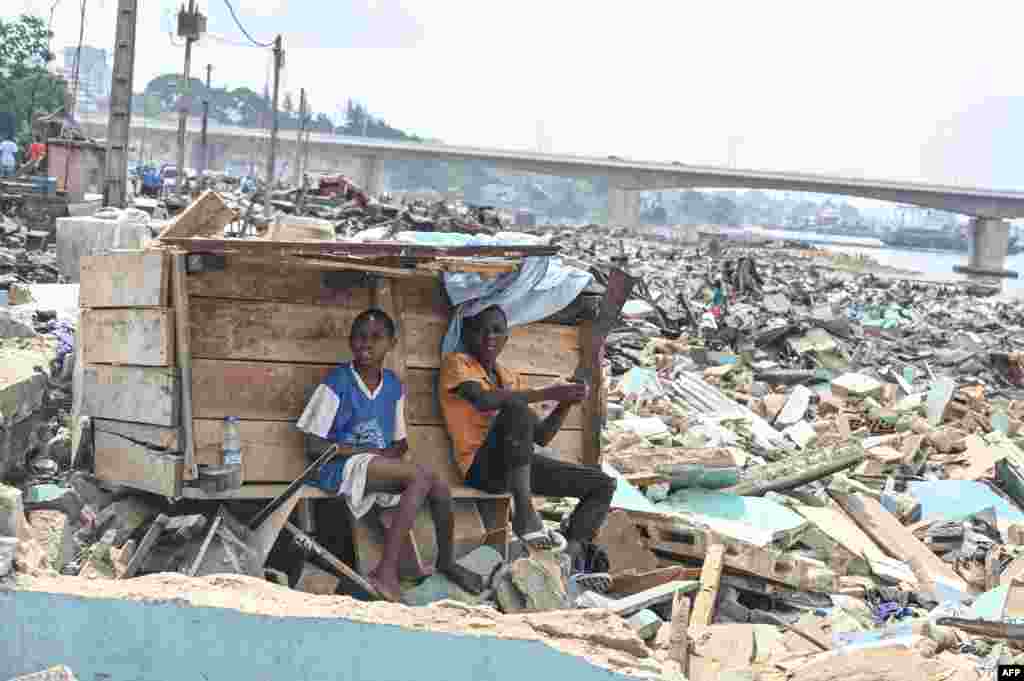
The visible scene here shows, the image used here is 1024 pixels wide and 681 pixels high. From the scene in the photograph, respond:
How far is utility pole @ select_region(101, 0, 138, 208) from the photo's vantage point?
1457 cm

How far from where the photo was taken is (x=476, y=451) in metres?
5.99

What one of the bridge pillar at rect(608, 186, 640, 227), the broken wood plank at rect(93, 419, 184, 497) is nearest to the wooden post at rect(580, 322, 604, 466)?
the broken wood plank at rect(93, 419, 184, 497)

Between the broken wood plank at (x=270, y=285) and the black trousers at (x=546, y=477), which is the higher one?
the broken wood plank at (x=270, y=285)

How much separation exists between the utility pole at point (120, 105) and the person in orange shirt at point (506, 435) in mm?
10049

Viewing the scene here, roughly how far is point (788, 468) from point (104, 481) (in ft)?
15.0

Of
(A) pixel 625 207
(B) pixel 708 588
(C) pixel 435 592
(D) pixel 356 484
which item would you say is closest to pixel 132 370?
(D) pixel 356 484

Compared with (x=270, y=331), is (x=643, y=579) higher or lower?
lower

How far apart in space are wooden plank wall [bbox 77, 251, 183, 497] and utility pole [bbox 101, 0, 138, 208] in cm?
973

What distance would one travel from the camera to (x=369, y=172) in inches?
3312

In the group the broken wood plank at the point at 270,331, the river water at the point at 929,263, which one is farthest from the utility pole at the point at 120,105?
the river water at the point at 929,263

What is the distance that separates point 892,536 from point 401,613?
4.70 meters

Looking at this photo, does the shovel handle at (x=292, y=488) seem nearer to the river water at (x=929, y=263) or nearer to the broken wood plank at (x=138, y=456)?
the broken wood plank at (x=138, y=456)

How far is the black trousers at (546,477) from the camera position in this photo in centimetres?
592

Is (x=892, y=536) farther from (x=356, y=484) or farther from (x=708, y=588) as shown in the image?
(x=356, y=484)
